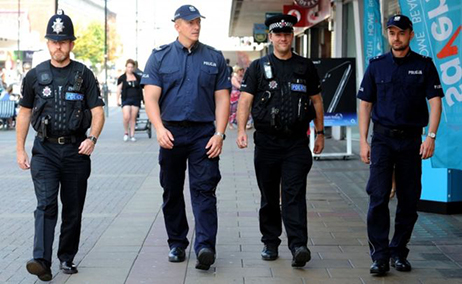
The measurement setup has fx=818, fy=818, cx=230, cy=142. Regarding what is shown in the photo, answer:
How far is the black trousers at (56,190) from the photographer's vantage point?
229 inches

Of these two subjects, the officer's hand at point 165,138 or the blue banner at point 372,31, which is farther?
the blue banner at point 372,31

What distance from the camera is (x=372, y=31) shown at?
32.4ft

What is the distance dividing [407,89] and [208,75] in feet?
4.86

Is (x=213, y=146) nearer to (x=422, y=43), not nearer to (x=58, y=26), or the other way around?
(x=58, y=26)

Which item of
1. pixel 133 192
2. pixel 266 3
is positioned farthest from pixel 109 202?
pixel 266 3

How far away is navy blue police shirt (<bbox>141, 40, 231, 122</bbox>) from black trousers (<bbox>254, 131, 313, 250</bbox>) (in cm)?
51

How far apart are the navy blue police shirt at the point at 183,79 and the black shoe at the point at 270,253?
1140 millimetres

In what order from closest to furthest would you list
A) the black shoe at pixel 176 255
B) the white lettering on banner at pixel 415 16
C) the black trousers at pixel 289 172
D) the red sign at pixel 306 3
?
the black trousers at pixel 289 172 < the black shoe at pixel 176 255 < the white lettering on banner at pixel 415 16 < the red sign at pixel 306 3

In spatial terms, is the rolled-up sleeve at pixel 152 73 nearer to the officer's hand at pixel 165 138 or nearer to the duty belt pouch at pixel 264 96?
Result: the officer's hand at pixel 165 138

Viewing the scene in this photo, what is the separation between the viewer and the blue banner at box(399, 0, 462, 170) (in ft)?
21.9

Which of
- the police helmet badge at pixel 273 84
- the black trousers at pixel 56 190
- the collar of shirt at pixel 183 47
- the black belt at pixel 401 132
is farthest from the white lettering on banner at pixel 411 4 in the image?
the black trousers at pixel 56 190

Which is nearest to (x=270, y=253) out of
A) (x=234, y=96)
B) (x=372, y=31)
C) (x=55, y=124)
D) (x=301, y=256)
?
(x=301, y=256)

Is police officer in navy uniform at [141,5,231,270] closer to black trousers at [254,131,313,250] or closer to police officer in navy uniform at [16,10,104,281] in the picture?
black trousers at [254,131,313,250]

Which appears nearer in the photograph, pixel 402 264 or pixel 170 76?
pixel 402 264
